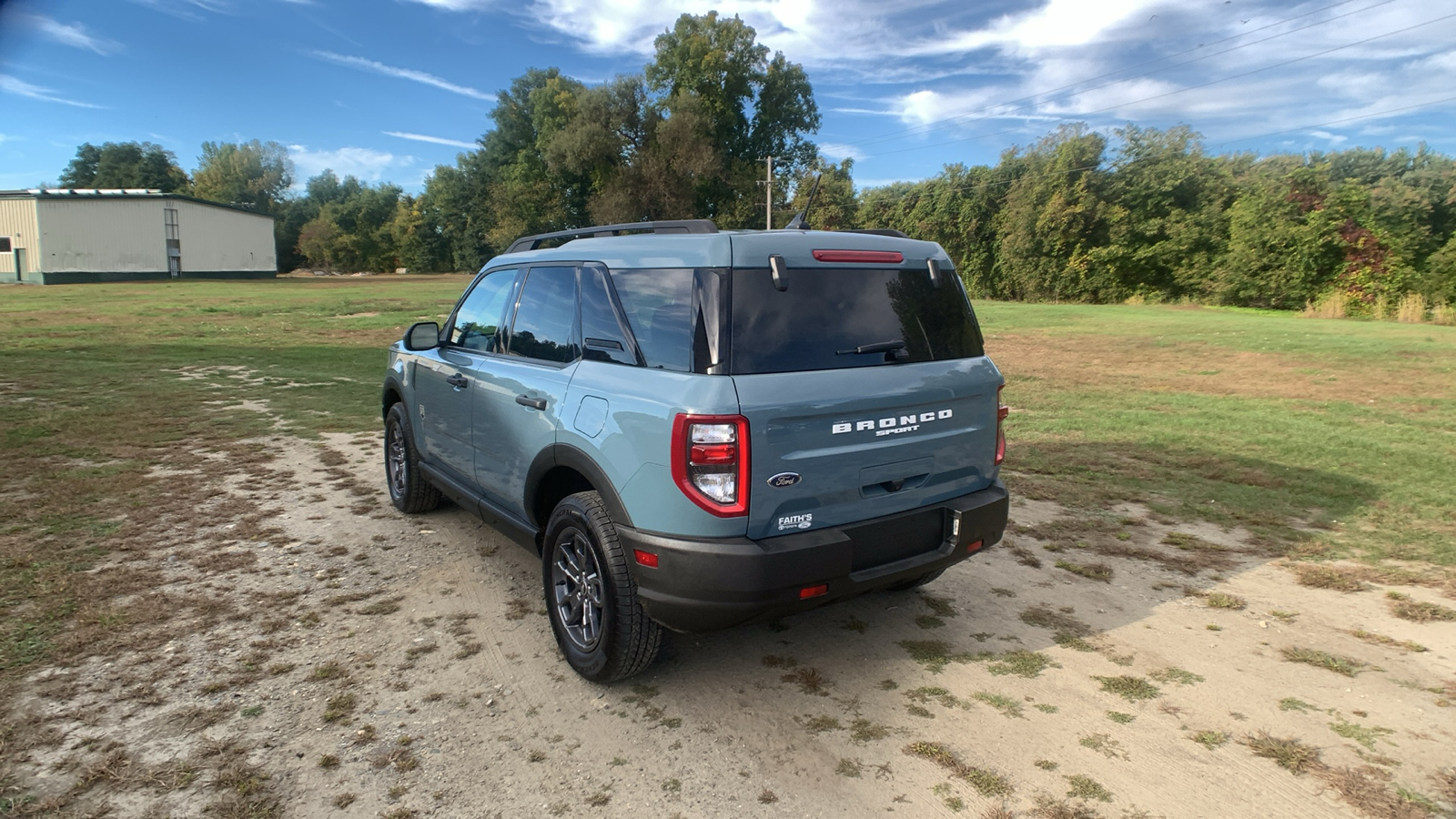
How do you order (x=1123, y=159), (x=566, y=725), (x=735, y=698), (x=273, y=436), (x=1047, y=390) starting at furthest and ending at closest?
(x=1123, y=159) → (x=1047, y=390) → (x=273, y=436) → (x=735, y=698) → (x=566, y=725)

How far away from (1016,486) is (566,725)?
4.80 m

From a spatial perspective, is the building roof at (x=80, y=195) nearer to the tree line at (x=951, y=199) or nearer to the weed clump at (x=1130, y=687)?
the tree line at (x=951, y=199)

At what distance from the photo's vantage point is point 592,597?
363cm

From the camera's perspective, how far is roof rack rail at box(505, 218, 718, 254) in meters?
3.66

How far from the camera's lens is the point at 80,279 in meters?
50.8

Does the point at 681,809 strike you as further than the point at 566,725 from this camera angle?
No

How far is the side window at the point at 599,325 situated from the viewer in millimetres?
3586

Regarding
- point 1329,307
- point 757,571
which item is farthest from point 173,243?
point 757,571

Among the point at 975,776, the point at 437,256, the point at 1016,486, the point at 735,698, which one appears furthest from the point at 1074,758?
the point at 437,256

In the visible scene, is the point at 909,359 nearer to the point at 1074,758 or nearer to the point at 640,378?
the point at 640,378

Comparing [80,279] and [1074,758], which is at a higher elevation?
[80,279]

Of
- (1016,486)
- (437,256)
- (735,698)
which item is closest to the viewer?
(735,698)

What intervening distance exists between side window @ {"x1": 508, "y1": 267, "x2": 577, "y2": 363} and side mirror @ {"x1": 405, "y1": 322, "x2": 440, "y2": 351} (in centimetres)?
131

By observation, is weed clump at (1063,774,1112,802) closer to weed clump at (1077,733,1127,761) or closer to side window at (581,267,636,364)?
weed clump at (1077,733,1127,761)
